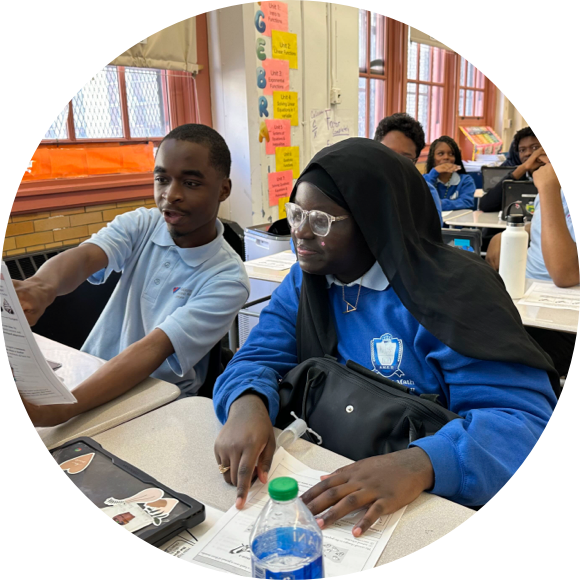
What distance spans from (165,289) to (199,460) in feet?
2.56

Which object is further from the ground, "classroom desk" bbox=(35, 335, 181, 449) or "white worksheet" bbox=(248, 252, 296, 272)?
"classroom desk" bbox=(35, 335, 181, 449)

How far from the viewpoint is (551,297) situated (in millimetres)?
1935

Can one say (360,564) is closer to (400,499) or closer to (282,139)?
(400,499)

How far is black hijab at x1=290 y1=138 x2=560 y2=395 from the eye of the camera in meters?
0.95

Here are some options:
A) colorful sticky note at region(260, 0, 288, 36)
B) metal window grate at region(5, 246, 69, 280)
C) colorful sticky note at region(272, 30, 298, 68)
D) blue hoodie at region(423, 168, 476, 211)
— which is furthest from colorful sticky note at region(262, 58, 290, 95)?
metal window grate at region(5, 246, 69, 280)

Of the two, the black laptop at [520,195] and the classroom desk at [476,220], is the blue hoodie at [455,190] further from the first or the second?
the black laptop at [520,195]

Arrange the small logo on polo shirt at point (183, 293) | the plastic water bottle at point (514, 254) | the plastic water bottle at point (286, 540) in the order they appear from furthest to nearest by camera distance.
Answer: the plastic water bottle at point (514, 254) → the small logo on polo shirt at point (183, 293) → the plastic water bottle at point (286, 540)

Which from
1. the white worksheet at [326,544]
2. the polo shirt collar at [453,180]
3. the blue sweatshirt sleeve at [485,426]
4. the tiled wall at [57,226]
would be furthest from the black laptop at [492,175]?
the white worksheet at [326,544]

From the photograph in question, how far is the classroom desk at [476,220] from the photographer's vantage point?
3.61 meters

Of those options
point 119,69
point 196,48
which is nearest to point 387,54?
point 196,48

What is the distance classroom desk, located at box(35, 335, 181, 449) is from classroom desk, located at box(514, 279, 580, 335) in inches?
45.2

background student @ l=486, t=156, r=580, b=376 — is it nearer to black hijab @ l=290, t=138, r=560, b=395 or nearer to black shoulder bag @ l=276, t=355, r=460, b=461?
black hijab @ l=290, t=138, r=560, b=395

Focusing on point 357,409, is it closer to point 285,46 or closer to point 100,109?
point 100,109

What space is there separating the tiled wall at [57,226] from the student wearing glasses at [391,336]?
2231 millimetres
